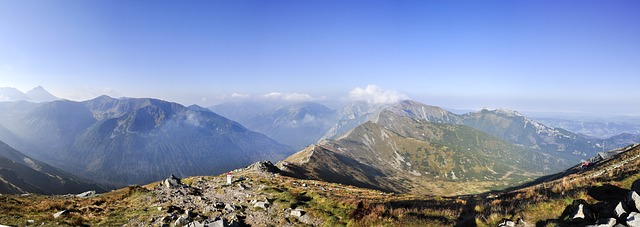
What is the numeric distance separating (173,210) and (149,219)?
255 centimetres

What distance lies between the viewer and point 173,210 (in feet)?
88.4

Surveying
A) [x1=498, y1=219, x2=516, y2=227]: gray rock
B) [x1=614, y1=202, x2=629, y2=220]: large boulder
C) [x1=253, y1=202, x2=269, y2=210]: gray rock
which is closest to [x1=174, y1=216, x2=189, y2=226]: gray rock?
[x1=253, y1=202, x2=269, y2=210]: gray rock

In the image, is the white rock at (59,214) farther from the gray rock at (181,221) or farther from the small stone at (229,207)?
the small stone at (229,207)

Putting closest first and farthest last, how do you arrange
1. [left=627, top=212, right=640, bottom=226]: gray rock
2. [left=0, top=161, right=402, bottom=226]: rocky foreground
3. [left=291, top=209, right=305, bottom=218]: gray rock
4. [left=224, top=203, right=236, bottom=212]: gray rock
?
[left=627, top=212, right=640, bottom=226]: gray rock
[left=0, top=161, right=402, bottom=226]: rocky foreground
[left=291, top=209, right=305, bottom=218]: gray rock
[left=224, top=203, right=236, bottom=212]: gray rock

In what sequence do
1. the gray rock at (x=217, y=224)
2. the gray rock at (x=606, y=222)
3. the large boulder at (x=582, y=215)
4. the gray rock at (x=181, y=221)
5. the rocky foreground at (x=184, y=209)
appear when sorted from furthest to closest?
the rocky foreground at (x=184, y=209), the gray rock at (x=181, y=221), the gray rock at (x=217, y=224), the large boulder at (x=582, y=215), the gray rock at (x=606, y=222)

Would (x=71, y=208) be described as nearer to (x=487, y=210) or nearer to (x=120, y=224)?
(x=120, y=224)

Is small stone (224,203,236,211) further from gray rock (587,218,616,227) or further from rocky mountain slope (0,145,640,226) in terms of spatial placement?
gray rock (587,218,616,227)

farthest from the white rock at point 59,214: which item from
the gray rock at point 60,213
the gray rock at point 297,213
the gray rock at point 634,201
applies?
the gray rock at point 634,201

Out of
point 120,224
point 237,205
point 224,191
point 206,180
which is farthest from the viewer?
point 206,180

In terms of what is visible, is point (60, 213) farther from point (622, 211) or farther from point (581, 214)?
point (622, 211)

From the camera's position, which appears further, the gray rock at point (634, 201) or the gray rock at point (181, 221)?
the gray rock at point (181, 221)

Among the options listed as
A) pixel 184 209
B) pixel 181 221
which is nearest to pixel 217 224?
pixel 181 221

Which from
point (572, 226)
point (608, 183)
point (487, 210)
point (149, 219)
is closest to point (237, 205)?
point (149, 219)

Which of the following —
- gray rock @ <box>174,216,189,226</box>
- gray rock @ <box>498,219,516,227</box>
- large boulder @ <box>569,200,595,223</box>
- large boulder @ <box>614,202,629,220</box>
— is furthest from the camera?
gray rock @ <box>174,216,189,226</box>
